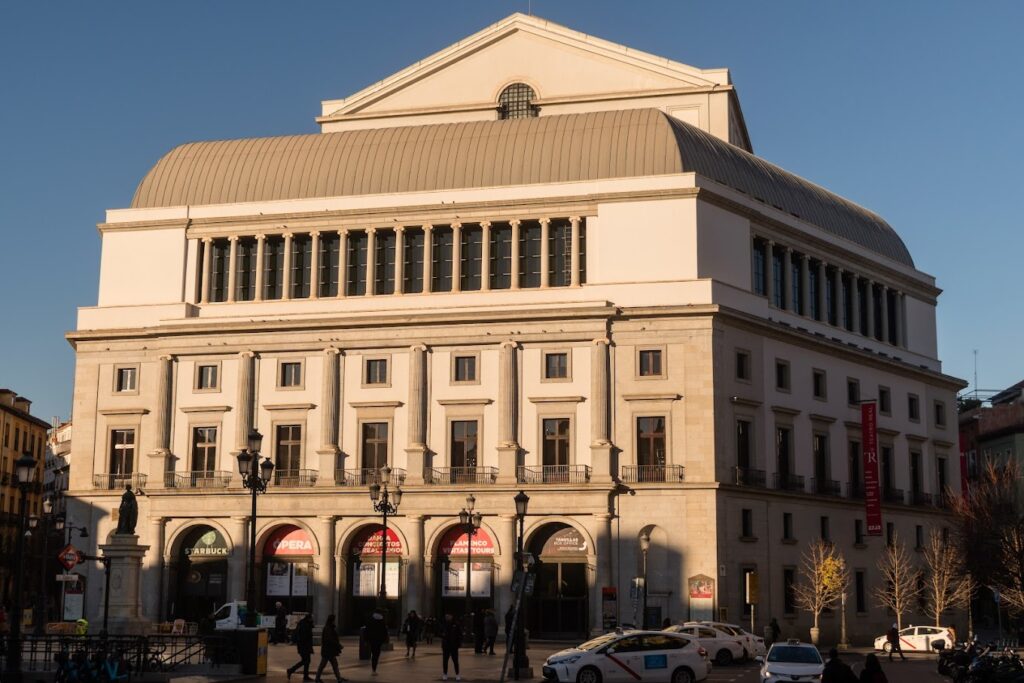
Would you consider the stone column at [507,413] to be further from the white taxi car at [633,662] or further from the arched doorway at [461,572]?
the white taxi car at [633,662]

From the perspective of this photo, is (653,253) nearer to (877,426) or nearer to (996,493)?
(877,426)

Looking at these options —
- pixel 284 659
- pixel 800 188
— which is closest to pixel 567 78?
pixel 800 188

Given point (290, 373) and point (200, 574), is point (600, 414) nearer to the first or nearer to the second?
point (290, 373)

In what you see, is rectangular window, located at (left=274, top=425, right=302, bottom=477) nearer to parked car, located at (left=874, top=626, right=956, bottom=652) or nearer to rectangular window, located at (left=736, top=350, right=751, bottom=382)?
rectangular window, located at (left=736, top=350, right=751, bottom=382)

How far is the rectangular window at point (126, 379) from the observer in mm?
79062

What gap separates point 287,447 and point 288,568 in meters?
6.15

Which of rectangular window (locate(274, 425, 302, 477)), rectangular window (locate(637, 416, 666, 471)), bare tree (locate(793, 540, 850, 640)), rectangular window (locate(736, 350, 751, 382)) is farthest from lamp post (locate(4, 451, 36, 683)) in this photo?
bare tree (locate(793, 540, 850, 640))

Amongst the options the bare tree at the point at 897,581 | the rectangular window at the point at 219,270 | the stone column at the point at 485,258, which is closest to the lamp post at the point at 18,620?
the stone column at the point at 485,258

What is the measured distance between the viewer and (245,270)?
79.8 meters

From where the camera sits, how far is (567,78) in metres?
85.8

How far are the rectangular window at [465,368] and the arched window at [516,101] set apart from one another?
60.3ft

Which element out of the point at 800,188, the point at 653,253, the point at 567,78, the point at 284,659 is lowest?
the point at 284,659

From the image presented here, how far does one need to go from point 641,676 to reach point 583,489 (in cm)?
2821

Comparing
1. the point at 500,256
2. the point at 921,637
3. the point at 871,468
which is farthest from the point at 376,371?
the point at 921,637
